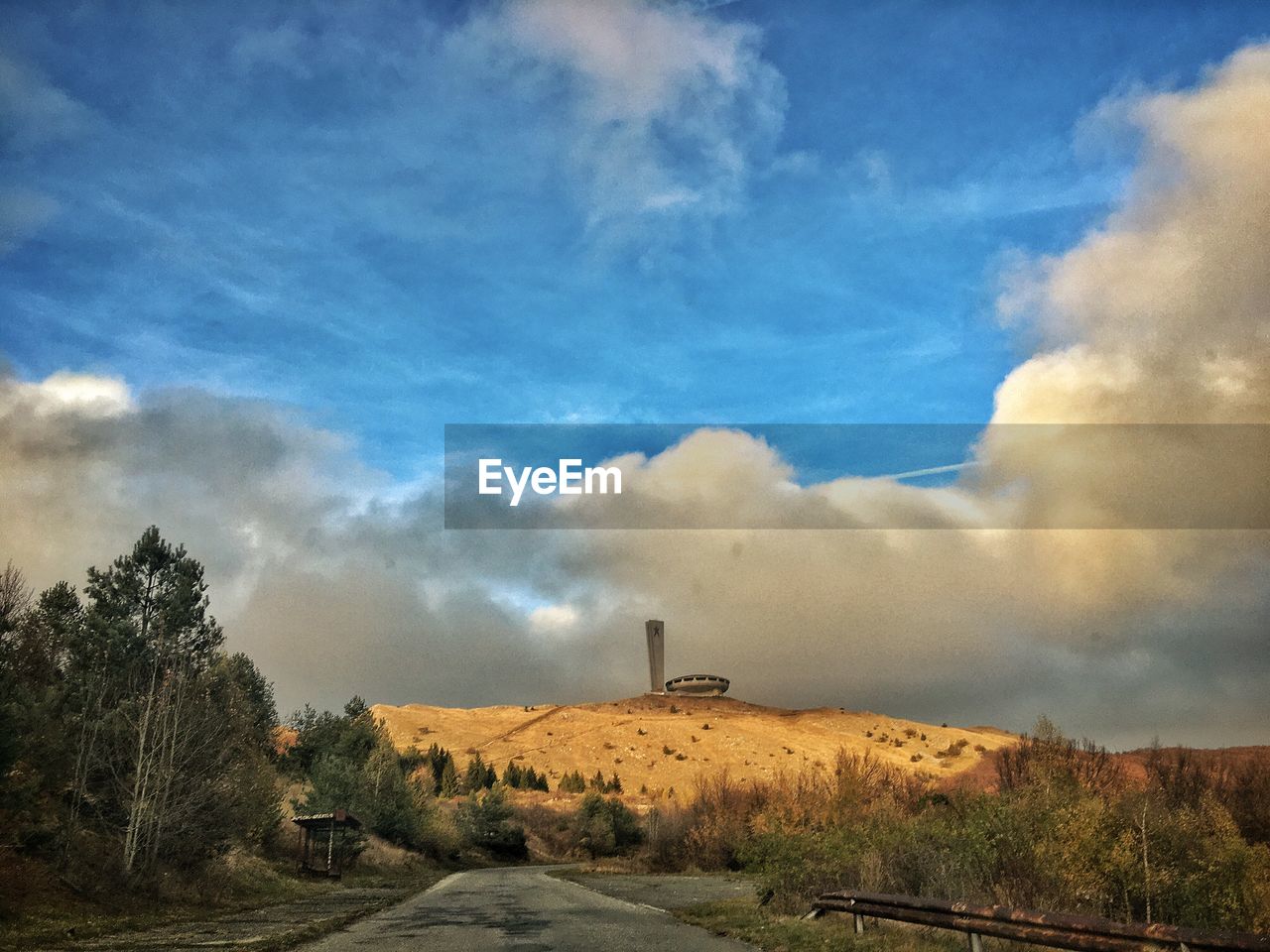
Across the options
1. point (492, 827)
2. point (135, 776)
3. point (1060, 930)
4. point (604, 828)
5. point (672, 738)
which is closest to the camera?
point (1060, 930)

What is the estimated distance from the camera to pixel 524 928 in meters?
→ 19.6

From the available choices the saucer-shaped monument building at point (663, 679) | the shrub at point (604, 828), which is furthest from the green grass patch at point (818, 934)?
the saucer-shaped monument building at point (663, 679)

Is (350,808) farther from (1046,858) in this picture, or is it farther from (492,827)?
(1046,858)

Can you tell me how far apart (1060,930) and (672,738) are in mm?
120915

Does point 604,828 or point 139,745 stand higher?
point 139,745

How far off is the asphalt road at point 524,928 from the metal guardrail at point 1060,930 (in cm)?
310

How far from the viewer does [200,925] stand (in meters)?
22.8

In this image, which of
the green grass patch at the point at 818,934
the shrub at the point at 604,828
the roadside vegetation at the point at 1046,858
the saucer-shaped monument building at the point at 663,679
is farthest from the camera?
the saucer-shaped monument building at the point at 663,679

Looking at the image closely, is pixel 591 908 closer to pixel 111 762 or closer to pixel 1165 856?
pixel 1165 856

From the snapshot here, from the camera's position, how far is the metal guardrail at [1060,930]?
9.14 metres

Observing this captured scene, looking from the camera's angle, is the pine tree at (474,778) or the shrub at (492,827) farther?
the pine tree at (474,778)

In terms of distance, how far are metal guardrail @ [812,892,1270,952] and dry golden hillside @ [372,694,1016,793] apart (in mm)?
87038

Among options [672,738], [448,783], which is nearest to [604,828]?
[448,783]

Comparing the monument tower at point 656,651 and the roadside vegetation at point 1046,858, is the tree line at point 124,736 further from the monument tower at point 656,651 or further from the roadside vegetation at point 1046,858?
the monument tower at point 656,651
